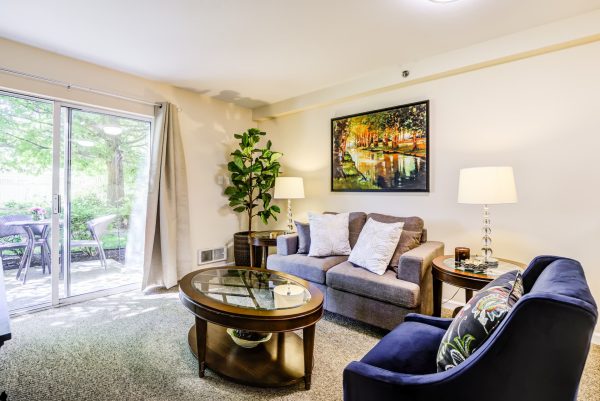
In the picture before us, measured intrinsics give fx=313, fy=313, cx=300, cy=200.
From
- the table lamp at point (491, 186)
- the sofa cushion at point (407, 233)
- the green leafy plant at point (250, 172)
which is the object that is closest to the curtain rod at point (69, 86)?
the green leafy plant at point (250, 172)

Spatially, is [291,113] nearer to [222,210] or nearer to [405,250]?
[222,210]

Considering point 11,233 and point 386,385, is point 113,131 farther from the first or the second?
point 386,385

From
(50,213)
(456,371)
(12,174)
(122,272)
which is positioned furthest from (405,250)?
(12,174)

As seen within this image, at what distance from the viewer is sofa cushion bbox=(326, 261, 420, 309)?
233 centimetres

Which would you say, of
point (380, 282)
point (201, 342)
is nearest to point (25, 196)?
point (201, 342)

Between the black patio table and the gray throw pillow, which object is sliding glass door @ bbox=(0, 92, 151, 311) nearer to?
the black patio table

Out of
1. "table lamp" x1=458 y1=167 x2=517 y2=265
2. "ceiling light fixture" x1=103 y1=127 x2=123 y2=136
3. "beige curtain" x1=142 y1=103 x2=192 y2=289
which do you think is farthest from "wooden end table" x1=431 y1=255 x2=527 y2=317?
"ceiling light fixture" x1=103 y1=127 x2=123 y2=136

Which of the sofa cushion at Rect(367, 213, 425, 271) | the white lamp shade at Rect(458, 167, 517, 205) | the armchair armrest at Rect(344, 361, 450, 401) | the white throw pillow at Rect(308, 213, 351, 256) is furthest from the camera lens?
the white throw pillow at Rect(308, 213, 351, 256)

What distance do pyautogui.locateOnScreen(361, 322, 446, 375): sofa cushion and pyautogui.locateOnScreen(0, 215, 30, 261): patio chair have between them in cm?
335

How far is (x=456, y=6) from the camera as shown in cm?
218

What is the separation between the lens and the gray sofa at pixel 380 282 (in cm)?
239

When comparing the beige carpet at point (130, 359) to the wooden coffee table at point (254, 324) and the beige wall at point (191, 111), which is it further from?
the beige wall at point (191, 111)

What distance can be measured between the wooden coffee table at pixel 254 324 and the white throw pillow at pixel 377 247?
0.68 meters

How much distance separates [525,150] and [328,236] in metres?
1.89
